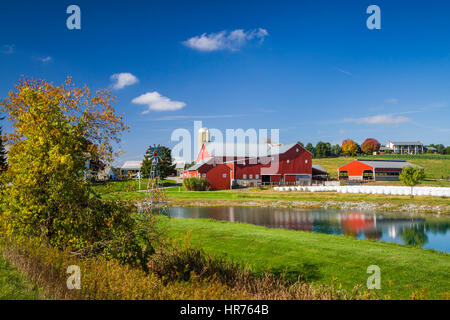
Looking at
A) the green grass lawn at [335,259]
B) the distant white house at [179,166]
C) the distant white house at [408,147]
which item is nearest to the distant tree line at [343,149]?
the distant white house at [408,147]

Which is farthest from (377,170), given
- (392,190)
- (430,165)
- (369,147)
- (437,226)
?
(369,147)

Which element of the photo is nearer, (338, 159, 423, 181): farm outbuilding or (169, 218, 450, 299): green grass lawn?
(169, 218, 450, 299): green grass lawn

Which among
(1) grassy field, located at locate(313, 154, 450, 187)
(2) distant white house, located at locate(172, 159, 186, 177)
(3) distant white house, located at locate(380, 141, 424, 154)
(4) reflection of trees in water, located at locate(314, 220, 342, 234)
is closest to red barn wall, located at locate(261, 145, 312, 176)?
(1) grassy field, located at locate(313, 154, 450, 187)

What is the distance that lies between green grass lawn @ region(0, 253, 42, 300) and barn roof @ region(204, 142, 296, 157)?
57.3 m

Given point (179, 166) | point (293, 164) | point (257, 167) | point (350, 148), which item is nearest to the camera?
point (257, 167)

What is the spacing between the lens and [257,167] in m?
61.3

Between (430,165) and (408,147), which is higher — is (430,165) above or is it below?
below

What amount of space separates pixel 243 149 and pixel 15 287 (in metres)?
61.4

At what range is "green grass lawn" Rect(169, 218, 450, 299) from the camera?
9219 millimetres

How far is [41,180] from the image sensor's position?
8.14 m

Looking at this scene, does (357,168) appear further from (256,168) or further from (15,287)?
(15,287)

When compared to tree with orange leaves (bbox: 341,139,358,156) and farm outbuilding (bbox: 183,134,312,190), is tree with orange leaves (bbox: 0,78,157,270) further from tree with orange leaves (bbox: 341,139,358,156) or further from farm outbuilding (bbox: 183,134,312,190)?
tree with orange leaves (bbox: 341,139,358,156)
